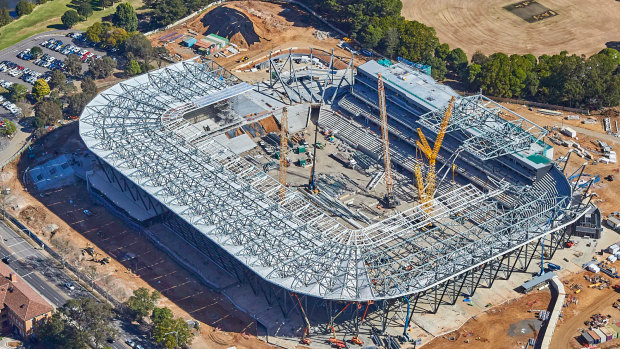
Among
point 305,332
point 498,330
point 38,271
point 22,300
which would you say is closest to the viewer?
point 305,332

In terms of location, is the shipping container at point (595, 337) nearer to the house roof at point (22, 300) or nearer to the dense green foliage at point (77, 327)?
the dense green foliage at point (77, 327)

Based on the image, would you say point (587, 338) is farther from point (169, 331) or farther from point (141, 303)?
point (141, 303)

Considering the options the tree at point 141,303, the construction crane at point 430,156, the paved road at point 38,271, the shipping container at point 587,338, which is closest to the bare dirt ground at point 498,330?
the shipping container at point 587,338

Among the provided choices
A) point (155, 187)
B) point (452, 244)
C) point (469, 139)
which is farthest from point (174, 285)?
point (469, 139)

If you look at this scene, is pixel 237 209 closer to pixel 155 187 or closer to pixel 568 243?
pixel 155 187

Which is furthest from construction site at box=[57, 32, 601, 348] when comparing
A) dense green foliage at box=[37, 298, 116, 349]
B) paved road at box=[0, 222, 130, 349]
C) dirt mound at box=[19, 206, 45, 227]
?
dense green foliage at box=[37, 298, 116, 349]

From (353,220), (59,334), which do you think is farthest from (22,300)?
(353,220)
